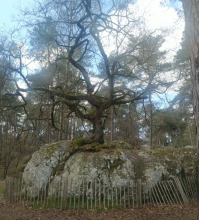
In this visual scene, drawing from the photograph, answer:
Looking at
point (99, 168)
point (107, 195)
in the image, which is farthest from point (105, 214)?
point (99, 168)

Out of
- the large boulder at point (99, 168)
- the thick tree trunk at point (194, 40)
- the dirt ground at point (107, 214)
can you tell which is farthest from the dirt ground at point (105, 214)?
the thick tree trunk at point (194, 40)

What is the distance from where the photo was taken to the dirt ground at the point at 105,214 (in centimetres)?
549

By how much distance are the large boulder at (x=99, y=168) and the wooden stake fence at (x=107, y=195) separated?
23 cm

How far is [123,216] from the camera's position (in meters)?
5.59

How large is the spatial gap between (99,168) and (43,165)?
246 cm

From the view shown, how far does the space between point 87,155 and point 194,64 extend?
21.4ft

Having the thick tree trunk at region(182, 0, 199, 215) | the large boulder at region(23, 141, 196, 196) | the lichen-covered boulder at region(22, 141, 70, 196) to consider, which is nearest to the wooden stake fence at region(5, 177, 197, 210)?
the large boulder at region(23, 141, 196, 196)

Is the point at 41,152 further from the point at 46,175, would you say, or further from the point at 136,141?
the point at 136,141

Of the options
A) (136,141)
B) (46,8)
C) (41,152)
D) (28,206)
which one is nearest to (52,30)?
(46,8)

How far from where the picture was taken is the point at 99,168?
7.47 meters

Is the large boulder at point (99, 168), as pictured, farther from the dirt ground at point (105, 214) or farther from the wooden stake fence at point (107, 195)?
the dirt ground at point (105, 214)

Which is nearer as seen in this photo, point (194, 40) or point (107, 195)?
point (194, 40)

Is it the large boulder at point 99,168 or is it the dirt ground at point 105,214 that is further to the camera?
the large boulder at point 99,168

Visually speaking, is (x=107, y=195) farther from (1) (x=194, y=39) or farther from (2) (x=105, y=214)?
A: (1) (x=194, y=39)
